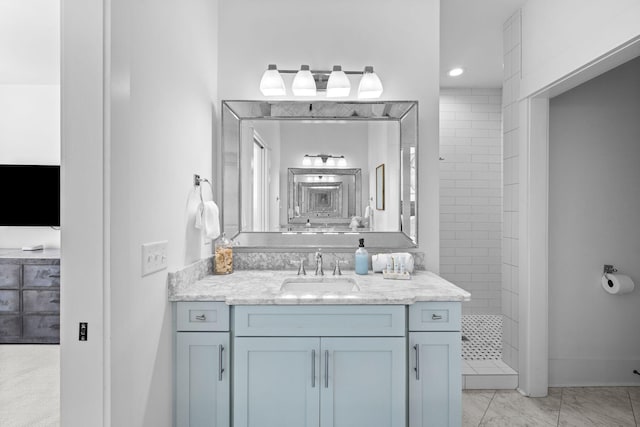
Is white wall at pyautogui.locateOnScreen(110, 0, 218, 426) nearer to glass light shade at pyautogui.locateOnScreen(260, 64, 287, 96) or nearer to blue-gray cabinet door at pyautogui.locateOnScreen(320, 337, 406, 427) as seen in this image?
glass light shade at pyautogui.locateOnScreen(260, 64, 287, 96)

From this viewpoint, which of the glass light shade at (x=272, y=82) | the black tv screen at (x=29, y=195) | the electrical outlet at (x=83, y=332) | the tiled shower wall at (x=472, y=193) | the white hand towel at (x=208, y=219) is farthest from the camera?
the tiled shower wall at (x=472, y=193)

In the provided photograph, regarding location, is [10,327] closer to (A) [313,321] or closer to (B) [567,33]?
(A) [313,321]

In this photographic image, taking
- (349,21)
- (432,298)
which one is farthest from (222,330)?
(349,21)

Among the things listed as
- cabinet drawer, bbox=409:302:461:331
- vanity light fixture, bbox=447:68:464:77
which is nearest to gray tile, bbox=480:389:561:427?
cabinet drawer, bbox=409:302:461:331

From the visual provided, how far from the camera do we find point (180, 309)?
5.66 feet

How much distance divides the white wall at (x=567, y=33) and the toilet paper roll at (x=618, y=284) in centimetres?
143

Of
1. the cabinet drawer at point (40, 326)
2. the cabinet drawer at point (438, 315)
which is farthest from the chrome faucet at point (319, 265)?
the cabinet drawer at point (40, 326)

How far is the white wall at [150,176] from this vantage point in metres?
1.24

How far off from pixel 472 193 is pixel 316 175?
7.98 feet

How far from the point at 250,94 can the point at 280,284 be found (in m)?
1.28

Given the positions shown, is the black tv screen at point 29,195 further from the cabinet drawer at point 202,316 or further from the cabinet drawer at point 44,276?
the cabinet drawer at point 202,316

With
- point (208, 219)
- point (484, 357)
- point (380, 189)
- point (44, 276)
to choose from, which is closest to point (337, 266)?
point (380, 189)

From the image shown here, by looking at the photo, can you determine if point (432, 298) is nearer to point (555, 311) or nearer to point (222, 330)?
point (222, 330)

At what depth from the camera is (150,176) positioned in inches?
58.8
